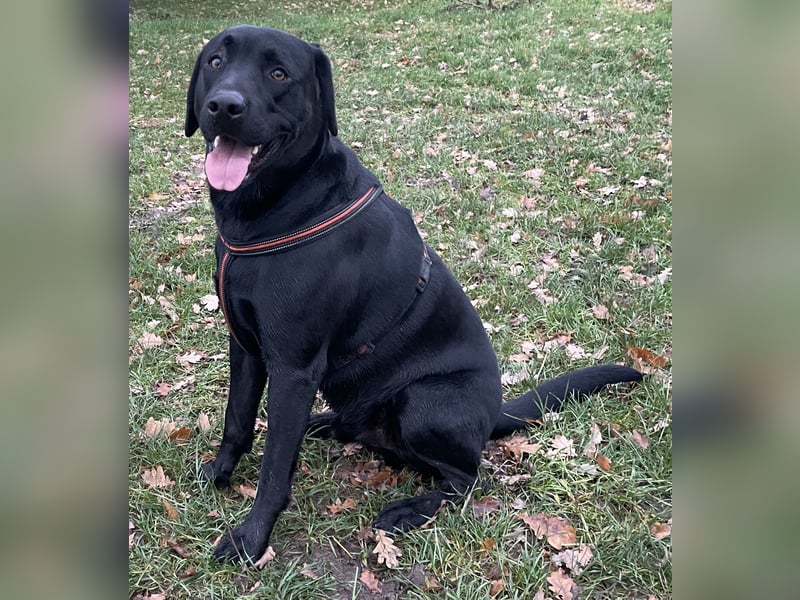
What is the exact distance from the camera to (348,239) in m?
2.22

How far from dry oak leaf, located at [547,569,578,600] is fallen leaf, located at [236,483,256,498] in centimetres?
Result: 123

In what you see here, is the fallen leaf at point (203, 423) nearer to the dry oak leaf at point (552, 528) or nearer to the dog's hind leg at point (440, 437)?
the dog's hind leg at point (440, 437)

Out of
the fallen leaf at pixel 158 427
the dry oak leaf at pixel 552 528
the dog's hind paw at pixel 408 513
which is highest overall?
the dry oak leaf at pixel 552 528

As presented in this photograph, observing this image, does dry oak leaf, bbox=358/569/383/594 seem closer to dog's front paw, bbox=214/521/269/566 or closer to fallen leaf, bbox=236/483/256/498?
dog's front paw, bbox=214/521/269/566

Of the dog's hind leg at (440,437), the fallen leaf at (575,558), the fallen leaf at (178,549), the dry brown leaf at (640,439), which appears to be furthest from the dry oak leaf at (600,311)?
the fallen leaf at (178,549)

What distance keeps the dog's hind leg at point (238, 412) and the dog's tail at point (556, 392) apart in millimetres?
1095

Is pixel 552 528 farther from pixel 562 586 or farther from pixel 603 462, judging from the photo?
pixel 603 462

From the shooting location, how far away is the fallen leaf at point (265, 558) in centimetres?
227

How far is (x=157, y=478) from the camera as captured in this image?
2.66 meters

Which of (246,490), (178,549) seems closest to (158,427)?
(246,490)

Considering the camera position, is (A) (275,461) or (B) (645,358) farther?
(B) (645,358)

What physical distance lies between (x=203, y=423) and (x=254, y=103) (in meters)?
1.68
